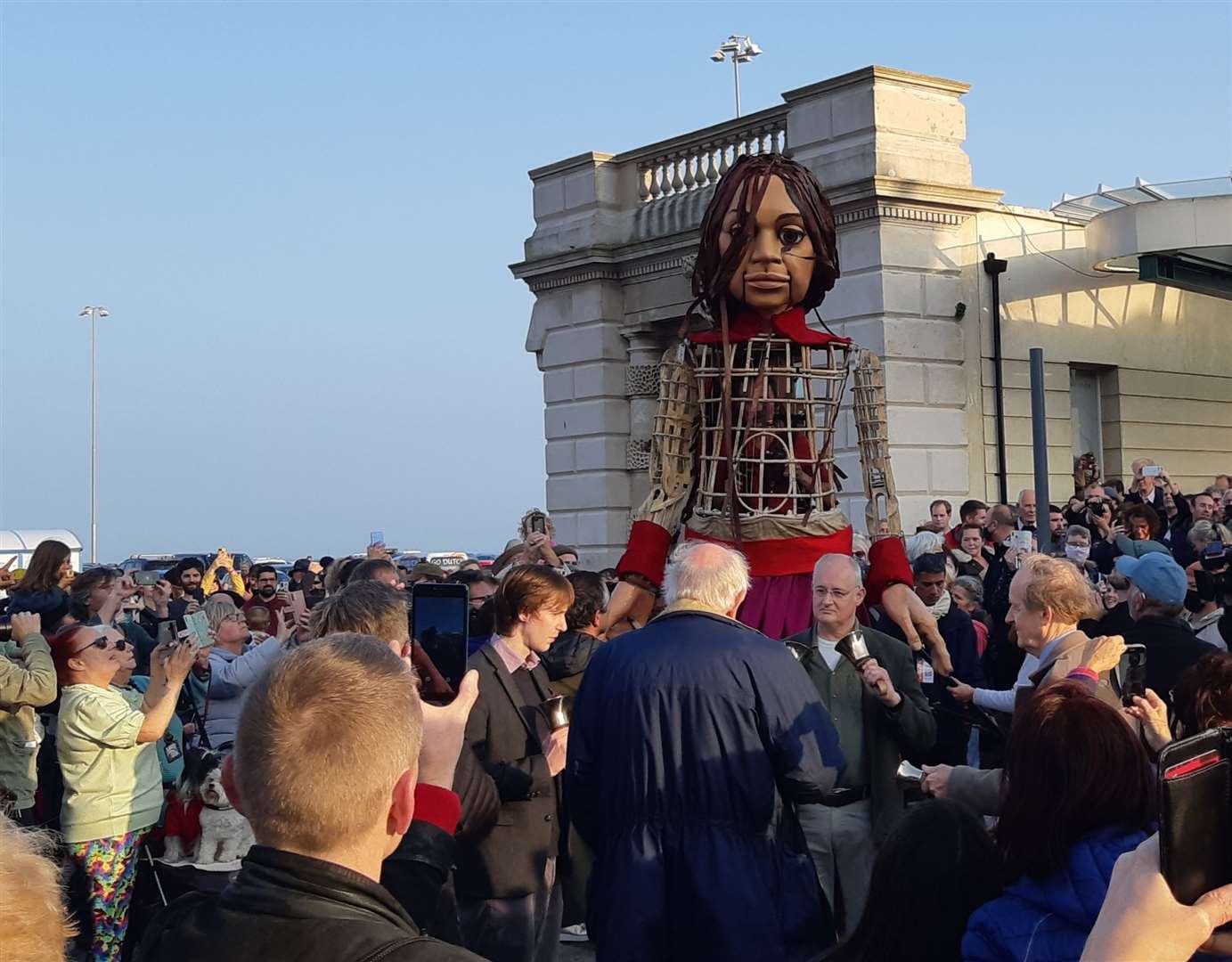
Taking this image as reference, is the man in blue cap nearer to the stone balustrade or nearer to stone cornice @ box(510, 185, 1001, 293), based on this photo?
stone cornice @ box(510, 185, 1001, 293)

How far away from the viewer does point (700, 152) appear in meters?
16.2

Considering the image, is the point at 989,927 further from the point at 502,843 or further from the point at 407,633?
the point at 502,843

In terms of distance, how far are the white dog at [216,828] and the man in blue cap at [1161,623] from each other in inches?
159

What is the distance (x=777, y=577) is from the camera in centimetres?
628

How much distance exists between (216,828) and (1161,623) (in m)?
4.31

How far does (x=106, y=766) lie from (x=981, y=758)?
18.3 ft

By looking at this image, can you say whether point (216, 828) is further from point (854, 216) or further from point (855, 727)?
point (854, 216)

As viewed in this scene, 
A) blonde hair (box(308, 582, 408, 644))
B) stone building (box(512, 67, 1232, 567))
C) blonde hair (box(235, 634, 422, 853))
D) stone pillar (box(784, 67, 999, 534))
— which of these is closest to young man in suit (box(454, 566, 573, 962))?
blonde hair (box(308, 582, 408, 644))

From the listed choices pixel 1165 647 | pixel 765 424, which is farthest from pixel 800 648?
pixel 1165 647

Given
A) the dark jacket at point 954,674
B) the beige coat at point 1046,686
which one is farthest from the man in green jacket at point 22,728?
the beige coat at point 1046,686

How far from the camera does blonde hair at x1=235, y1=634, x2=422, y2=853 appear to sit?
2.25 metres

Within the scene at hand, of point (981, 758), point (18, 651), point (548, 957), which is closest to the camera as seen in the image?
point (548, 957)

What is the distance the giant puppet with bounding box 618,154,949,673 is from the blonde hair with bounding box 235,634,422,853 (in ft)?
13.0

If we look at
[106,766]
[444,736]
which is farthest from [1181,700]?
[106,766]
